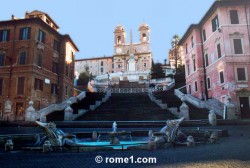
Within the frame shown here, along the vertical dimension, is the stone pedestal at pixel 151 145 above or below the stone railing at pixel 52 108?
below

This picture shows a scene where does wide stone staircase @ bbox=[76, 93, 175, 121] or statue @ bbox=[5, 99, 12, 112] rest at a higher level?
statue @ bbox=[5, 99, 12, 112]

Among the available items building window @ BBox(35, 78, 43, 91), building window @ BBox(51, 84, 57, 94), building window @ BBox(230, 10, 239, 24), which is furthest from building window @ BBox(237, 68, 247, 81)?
building window @ BBox(51, 84, 57, 94)

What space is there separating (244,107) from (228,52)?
614 centimetres

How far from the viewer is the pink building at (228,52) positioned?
21.7 m

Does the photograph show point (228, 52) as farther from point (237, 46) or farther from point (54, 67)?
point (54, 67)

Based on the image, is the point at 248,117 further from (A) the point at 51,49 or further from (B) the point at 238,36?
(A) the point at 51,49

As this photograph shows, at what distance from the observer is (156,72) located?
49.2 metres

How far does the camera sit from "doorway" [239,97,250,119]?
21.2 m

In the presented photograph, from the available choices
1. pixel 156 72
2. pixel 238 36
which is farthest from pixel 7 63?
pixel 156 72

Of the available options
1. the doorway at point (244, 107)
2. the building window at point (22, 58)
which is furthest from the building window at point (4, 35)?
the doorway at point (244, 107)

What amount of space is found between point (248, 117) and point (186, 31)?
52.8 feet

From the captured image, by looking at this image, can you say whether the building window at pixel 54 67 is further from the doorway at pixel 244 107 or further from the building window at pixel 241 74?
the doorway at pixel 244 107

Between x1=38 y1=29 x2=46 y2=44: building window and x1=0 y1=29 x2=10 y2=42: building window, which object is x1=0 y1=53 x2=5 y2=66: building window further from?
x1=38 y1=29 x2=46 y2=44: building window

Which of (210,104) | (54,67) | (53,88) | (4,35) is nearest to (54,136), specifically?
(210,104)
